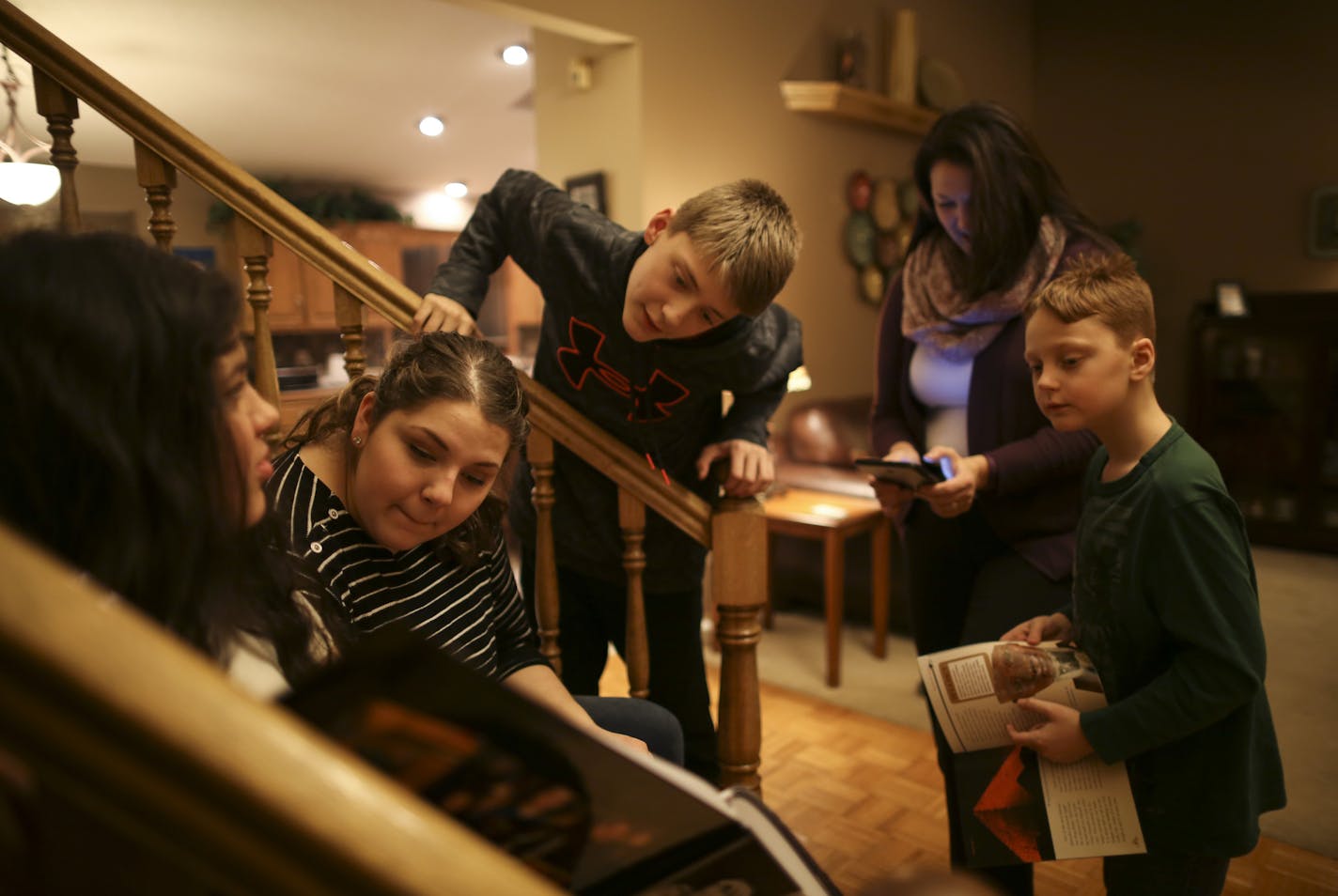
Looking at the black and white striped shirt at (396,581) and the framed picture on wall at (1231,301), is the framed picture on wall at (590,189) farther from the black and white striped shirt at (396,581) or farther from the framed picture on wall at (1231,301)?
the framed picture on wall at (1231,301)

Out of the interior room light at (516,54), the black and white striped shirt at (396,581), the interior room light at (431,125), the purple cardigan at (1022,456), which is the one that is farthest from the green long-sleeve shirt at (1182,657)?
the interior room light at (431,125)

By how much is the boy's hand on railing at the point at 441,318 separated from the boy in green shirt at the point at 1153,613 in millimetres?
863

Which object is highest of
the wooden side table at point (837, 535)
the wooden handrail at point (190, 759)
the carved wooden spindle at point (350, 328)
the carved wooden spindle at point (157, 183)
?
the carved wooden spindle at point (157, 183)

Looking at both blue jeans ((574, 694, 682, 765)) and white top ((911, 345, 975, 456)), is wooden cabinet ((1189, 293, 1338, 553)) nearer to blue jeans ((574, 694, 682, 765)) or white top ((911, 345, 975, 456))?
white top ((911, 345, 975, 456))

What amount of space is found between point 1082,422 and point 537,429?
84cm

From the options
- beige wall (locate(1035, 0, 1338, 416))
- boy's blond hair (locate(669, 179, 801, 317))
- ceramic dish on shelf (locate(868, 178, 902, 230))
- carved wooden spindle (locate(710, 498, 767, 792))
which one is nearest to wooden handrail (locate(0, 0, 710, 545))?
carved wooden spindle (locate(710, 498, 767, 792))

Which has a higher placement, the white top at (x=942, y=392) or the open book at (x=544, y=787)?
the white top at (x=942, y=392)

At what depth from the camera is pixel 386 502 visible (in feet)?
→ 3.67

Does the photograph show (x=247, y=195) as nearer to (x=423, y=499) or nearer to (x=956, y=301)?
(x=423, y=499)

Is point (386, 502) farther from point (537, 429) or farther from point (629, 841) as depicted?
point (629, 841)

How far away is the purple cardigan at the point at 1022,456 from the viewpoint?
141cm

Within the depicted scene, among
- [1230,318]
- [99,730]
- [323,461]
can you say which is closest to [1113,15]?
[1230,318]

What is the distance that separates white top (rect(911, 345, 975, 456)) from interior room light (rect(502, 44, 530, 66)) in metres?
3.38

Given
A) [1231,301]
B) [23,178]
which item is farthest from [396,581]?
[1231,301]
